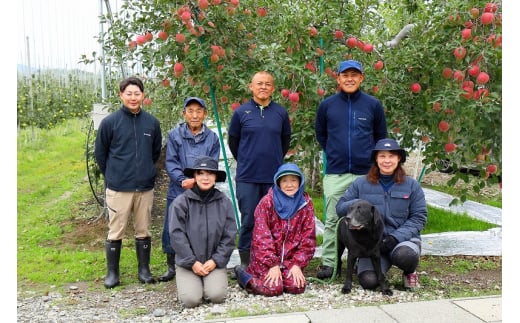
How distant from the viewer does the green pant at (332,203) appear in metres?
4.07

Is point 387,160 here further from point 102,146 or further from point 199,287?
point 102,146

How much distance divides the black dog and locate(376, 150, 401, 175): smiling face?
0.34 m

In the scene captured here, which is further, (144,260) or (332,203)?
(144,260)

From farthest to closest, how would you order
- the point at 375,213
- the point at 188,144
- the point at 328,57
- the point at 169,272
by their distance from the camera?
the point at 328,57 < the point at 169,272 < the point at 188,144 < the point at 375,213

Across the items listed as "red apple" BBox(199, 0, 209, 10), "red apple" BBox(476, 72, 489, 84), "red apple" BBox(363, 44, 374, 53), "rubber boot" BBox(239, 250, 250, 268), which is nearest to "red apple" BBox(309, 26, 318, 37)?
"red apple" BBox(363, 44, 374, 53)

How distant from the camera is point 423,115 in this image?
15.3 ft

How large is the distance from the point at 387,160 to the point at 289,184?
28.5 inches

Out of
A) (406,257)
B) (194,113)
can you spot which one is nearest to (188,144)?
(194,113)

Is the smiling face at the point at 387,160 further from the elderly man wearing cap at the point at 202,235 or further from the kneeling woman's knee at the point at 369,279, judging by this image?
the elderly man wearing cap at the point at 202,235

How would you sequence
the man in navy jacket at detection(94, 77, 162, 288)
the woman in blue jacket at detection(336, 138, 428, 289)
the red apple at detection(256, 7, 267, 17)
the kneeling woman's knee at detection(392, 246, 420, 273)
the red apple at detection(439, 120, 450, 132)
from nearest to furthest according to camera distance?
the kneeling woman's knee at detection(392, 246, 420, 273) < the woman in blue jacket at detection(336, 138, 428, 289) < the man in navy jacket at detection(94, 77, 162, 288) < the red apple at detection(439, 120, 450, 132) < the red apple at detection(256, 7, 267, 17)

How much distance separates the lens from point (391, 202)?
384 cm

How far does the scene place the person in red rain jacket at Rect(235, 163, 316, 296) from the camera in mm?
3779

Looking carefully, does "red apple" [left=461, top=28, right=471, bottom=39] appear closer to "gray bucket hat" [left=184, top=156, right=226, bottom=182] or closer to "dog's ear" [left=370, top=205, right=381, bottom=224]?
"dog's ear" [left=370, top=205, right=381, bottom=224]

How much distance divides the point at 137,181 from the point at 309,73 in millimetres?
1649
